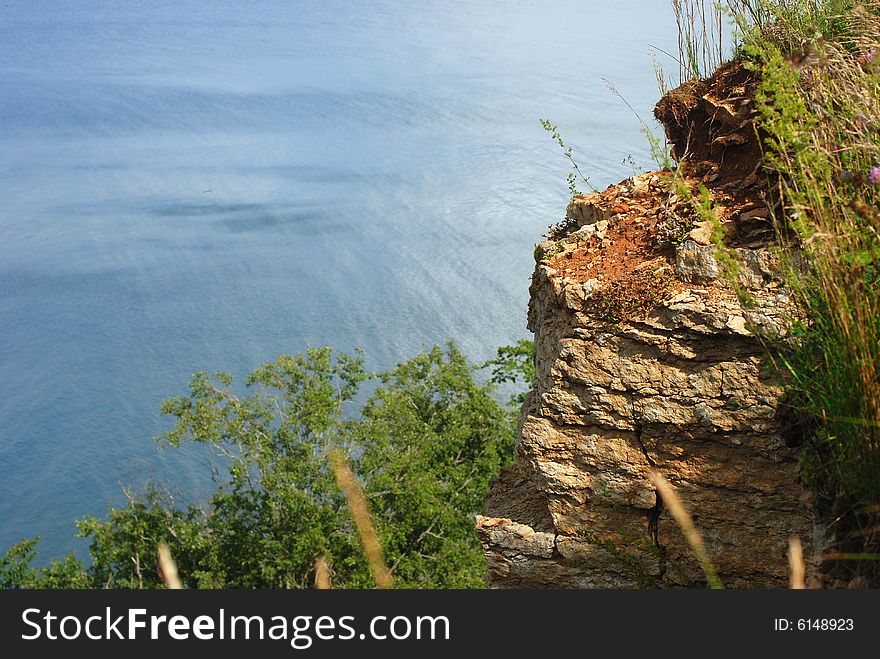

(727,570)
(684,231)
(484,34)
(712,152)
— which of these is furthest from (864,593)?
(484,34)

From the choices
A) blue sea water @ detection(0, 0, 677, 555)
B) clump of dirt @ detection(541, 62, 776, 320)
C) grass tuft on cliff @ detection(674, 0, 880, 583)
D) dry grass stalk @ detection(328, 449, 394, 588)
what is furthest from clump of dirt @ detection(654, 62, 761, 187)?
blue sea water @ detection(0, 0, 677, 555)

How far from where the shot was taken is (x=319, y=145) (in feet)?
190

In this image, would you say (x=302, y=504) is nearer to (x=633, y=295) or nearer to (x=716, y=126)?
(x=716, y=126)

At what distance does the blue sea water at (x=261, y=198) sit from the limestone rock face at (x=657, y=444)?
27.0 meters

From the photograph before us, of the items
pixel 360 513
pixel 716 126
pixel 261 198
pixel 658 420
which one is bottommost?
pixel 360 513

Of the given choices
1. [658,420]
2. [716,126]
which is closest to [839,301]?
[658,420]

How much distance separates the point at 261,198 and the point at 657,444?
51.5 meters

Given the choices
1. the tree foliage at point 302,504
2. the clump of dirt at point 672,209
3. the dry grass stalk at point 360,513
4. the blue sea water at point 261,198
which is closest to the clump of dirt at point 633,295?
the clump of dirt at point 672,209

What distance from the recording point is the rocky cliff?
3900 mm

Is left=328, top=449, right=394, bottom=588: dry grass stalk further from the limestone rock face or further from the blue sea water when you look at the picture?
the blue sea water

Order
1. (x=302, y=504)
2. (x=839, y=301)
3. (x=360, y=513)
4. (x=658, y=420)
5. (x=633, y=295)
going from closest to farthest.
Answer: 1. (x=360, y=513)
2. (x=839, y=301)
3. (x=658, y=420)
4. (x=633, y=295)
5. (x=302, y=504)

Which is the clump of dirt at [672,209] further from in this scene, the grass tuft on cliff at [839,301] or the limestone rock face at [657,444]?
the grass tuft on cliff at [839,301]

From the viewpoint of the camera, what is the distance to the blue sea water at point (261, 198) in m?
40.3

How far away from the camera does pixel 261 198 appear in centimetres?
5369
